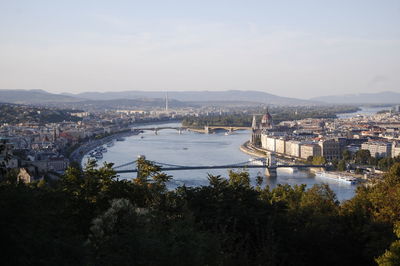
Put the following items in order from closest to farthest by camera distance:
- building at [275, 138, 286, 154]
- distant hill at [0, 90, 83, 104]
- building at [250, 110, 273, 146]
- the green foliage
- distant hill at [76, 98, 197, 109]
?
the green foliage → building at [275, 138, 286, 154] → building at [250, 110, 273, 146] → distant hill at [0, 90, 83, 104] → distant hill at [76, 98, 197, 109]

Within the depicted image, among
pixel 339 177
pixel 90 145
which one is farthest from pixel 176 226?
pixel 90 145

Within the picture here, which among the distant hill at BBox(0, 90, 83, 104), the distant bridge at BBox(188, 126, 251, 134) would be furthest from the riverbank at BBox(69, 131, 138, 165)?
the distant hill at BBox(0, 90, 83, 104)

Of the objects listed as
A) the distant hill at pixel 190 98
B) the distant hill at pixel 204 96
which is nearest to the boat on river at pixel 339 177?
the distant hill at pixel 190 98

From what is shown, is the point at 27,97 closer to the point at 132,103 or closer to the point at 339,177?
the point at 132,103

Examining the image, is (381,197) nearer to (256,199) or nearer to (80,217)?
(256,199)

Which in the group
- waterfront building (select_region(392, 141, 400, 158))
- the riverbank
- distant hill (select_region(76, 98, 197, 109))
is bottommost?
the riverbank

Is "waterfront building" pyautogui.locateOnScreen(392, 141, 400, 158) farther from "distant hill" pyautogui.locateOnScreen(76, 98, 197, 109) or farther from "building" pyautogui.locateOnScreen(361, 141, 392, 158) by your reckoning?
"distant hill" pyautogui.locateOnScreen(76, 98, 197, 109)

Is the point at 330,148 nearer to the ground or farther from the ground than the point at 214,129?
farther from the ground

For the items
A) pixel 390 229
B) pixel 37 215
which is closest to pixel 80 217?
pixel 37 215
